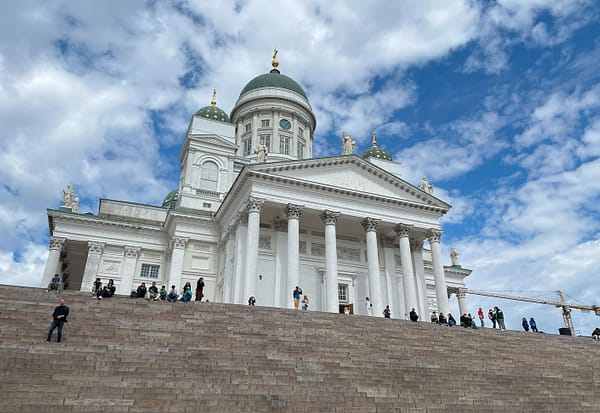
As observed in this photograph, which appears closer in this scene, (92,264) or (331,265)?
(331,265)

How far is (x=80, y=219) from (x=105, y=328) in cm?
2146

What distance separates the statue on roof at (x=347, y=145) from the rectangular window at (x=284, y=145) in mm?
12449

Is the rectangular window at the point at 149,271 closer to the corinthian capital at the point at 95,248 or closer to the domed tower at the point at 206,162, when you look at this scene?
the corinthian capital at the point at 95,248

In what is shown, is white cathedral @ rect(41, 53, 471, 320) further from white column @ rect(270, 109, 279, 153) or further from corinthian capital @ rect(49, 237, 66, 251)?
white column @ rect(270, 109, 279, 153)

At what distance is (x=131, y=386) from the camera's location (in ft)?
33.6

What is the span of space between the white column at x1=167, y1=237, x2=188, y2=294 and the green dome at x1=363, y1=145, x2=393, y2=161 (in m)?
19.2

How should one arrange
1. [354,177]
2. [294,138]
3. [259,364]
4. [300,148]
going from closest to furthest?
1. [259,364]
2. [354,177]
3. [294,138]
4. [300,148]

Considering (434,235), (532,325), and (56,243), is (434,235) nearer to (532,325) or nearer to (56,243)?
(532,325)

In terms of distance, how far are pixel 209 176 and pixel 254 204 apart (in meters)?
11.8

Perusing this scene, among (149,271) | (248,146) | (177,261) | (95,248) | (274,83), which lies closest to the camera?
(177,261)

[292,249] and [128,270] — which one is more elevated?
[128,270]

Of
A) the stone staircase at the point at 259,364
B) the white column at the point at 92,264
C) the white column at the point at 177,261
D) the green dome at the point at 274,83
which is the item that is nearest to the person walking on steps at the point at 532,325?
the stone staircase at the point at 259,364

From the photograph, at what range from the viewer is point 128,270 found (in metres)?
33.3

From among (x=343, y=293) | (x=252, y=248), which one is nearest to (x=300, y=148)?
(x=343, y=293)
